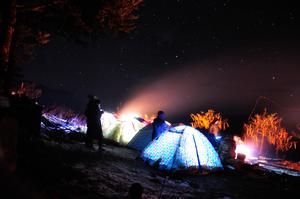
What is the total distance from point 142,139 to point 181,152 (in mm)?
5306

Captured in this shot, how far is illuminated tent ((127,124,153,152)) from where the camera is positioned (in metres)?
16.4

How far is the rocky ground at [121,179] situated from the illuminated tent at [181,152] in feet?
1.20

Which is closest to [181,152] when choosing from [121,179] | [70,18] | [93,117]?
[121,179]

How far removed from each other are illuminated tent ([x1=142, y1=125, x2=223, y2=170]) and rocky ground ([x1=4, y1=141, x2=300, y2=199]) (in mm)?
366

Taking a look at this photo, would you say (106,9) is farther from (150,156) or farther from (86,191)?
(86,191)

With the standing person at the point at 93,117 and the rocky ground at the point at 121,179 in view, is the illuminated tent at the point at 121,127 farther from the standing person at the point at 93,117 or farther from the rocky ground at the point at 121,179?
the rocky ground at the point at 121,179

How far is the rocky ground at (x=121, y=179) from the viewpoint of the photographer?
6.54m

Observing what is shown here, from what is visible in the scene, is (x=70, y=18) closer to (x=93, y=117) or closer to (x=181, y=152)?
(x=93, y=117)

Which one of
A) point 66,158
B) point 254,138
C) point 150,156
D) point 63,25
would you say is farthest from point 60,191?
point 254,138

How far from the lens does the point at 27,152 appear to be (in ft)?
24.0

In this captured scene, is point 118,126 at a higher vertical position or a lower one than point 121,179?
higher

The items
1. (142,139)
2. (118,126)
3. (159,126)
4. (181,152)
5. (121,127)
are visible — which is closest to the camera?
(181,152)

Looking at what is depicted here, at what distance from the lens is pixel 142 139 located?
54.7ft

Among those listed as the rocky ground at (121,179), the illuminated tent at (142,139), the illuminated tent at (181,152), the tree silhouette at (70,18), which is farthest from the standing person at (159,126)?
the tree silhouette at (70,18)
